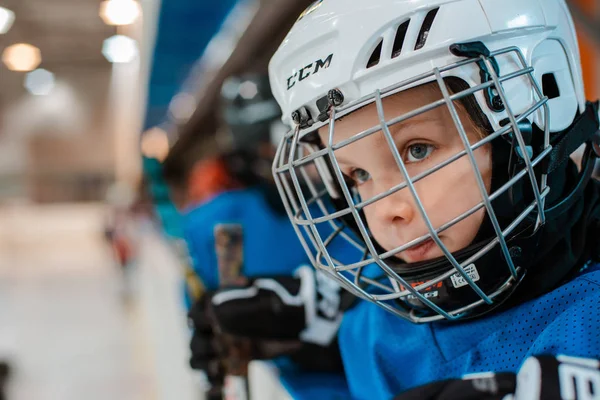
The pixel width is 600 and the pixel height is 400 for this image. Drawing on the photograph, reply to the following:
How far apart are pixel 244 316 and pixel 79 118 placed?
10.1m

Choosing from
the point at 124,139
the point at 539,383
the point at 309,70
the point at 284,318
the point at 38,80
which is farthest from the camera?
the point at 124,139

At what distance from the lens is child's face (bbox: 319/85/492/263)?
0.60 m

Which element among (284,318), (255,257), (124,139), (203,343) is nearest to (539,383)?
(284,318)

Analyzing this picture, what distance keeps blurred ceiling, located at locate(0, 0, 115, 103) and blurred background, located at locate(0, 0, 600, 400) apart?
18mm

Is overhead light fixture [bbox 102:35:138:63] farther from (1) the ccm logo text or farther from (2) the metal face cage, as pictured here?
(2) the metal face cage

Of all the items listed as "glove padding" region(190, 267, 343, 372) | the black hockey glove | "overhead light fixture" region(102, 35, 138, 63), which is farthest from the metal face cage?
"overhead light fixture" region(102, 35, 138, 63)

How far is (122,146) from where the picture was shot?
11.8m

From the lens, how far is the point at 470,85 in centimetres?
60

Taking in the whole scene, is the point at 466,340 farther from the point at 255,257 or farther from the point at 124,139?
the point at 124,139

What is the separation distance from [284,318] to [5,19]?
7.94ft

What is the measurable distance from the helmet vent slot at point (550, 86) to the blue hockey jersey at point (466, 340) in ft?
0.68

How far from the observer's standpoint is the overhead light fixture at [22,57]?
336 centimetres

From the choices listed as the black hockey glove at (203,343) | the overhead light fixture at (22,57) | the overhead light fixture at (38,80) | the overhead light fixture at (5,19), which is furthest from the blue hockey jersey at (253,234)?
the overhead light fixture at (38,80)

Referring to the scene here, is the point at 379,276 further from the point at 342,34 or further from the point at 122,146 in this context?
the point at 122,146
